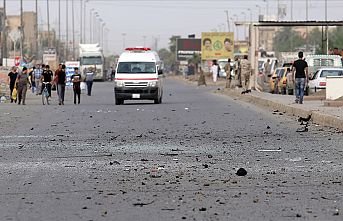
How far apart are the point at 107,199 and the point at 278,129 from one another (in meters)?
12.2

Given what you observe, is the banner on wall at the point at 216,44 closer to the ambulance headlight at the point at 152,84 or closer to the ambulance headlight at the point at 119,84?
the ambulance headlight at the point at 152,84

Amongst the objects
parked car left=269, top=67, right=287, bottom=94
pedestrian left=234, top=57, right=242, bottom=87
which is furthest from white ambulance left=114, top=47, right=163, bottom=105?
parked car left=269, top=67, right=287, bottom=94

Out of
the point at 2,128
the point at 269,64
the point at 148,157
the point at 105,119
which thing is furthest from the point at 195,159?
the point at 269,64

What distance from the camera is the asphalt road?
10.0m

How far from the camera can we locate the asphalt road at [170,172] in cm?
1002

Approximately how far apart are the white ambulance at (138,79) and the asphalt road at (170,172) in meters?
15.6

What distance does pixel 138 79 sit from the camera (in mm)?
40281

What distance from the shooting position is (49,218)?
31.2 feet

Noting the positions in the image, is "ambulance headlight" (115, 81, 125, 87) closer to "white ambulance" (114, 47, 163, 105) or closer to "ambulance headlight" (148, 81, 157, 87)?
"white ambulance" (114, 47, 163, 105)

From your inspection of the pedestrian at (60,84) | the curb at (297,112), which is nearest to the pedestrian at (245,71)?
the curb at (297,112)

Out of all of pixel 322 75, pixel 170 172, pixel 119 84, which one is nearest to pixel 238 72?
pixel 322 75

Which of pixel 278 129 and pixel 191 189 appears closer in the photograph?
pixel 191 189

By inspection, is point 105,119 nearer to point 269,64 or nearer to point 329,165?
point 329,165

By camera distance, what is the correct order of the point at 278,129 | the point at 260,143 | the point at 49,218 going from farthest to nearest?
the point at 278,129, the point at 260,143, the point at 49,218
